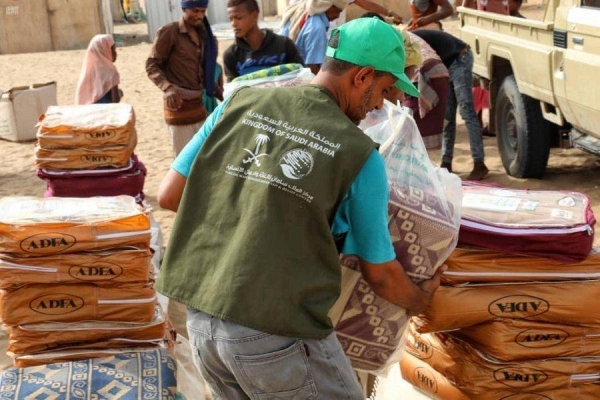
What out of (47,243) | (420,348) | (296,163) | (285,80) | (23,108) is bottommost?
(23,108)

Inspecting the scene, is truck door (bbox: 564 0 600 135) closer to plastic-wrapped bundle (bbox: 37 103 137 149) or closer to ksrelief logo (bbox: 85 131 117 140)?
plastic-wrapped bundle (bbox: 37 103 137 149)

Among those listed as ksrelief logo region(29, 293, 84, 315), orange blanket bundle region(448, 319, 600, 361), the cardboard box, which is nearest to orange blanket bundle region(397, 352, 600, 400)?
orange blanket bundle region(448, 319, 600, 361)

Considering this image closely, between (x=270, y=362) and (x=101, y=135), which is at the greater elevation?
(x=270, y=362)

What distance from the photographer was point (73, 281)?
11.6 feet

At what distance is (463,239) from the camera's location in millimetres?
→ 3021

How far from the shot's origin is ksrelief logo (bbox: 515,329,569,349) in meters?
3.08

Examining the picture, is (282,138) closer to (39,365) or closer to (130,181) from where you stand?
(39,365)

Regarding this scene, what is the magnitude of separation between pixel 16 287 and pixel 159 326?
0.60m

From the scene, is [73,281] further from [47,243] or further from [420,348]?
[420,348]

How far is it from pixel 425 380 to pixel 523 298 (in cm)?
57

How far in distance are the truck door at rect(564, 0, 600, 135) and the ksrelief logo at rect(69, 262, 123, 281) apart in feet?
11.9

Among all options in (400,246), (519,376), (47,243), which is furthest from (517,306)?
(47,243)

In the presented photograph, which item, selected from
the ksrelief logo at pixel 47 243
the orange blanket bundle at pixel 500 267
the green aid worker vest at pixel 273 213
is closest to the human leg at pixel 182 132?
the ksrelief logo at pixel 47 243

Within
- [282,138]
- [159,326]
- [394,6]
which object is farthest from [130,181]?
[394,6]
